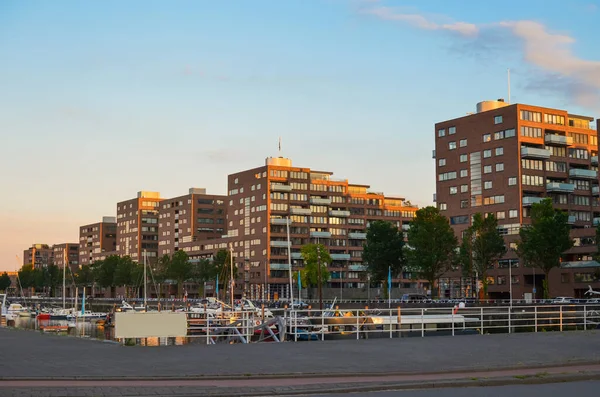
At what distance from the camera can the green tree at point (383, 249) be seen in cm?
13212

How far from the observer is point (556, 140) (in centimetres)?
14300

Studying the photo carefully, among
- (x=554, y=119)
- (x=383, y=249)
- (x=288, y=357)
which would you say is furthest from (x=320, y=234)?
(x=288, y=357)

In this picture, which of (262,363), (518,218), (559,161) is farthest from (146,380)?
(559,161)

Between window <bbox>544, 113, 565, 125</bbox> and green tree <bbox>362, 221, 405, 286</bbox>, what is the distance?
37596mm

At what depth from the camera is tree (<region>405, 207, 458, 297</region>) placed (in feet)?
395

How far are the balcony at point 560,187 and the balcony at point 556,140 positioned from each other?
25.7ft

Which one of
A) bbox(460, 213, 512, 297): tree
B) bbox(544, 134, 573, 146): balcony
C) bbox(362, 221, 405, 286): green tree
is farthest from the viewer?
bbox(544, 134, 573, 146): balcony

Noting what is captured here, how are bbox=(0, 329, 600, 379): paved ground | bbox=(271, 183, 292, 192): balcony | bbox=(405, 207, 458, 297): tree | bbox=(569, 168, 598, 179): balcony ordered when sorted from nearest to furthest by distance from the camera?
bbox=(0, 329, 600, 379): paved ground
bbox=(405, 207, 458, 297): tree
bbox=(569, 168, 598, 179): balcony
bbox=(271, 183, 292, 192): balcony

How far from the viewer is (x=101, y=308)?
612ft

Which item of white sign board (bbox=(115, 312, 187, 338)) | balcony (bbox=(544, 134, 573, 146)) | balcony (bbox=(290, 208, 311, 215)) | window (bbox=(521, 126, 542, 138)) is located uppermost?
window (bbox=(521, 126, 542, 138))

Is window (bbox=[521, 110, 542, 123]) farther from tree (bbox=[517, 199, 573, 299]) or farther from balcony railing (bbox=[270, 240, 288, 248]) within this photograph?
balcony railing (bbox=[270, 240, 288, 248])

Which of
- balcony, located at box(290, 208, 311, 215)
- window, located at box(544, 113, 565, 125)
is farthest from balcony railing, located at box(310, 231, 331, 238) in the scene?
window, located at box(544, 113, 565, 125)

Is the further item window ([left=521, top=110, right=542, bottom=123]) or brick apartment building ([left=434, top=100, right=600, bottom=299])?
window ([left=521, top=110, right=542, bottom=123])

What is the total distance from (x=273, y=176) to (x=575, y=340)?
160 m
